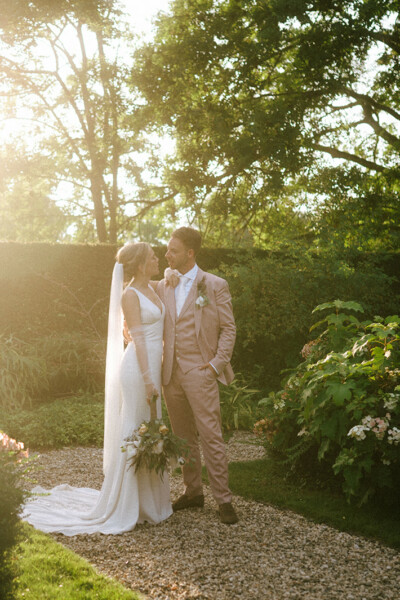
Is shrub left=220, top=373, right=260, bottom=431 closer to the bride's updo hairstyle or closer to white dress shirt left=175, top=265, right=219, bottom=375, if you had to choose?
white dress shirt left=175, top=265, right=219, bottom=375

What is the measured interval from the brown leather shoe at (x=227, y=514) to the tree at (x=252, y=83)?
727 centimetres

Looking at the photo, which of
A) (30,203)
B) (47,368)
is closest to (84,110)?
(30,203)

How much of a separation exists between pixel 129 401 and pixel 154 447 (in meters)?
0.42

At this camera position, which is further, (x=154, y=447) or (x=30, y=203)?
(x=30, y=203)

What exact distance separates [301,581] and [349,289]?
21.9 ft

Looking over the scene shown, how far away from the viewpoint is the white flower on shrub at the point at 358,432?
4.24 metres

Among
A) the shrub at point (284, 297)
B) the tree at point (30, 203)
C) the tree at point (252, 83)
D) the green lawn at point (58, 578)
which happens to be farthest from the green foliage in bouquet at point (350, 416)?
the tree at point (30, 203)

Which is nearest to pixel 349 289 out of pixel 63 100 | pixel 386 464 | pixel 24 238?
pixel 386 464

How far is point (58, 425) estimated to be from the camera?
22.8 ft

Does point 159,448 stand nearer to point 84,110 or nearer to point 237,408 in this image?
point 237,408

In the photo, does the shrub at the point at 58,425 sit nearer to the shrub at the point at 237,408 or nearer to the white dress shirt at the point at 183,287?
the shrub at the point at 237,408

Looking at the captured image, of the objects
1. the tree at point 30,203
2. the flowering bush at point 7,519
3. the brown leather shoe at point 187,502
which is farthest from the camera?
the tree at point 30,203

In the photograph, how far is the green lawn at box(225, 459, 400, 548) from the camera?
13.4ft

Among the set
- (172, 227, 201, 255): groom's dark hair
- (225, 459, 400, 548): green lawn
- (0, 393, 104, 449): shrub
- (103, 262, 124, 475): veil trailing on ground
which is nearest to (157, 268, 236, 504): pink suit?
(172, 227, 201, 255): groom's dark hair
